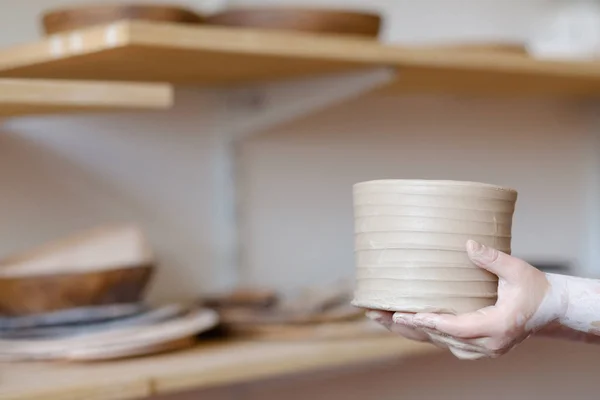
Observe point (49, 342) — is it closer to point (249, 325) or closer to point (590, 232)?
point (249, 325)

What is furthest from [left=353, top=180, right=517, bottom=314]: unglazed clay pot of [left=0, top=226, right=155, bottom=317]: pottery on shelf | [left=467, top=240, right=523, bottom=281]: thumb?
[left=0, top=226, right=155, bottom=317]: pottery on shelf

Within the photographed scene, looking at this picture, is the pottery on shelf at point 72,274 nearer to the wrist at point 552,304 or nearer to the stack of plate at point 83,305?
the stack of plate at point 83,305

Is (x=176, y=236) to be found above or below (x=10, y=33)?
below

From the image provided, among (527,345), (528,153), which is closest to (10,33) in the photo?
(528,153)

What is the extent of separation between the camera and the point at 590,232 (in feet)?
5.47

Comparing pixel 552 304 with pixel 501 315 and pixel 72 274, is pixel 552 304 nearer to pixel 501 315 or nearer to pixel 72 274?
pixel 501 315

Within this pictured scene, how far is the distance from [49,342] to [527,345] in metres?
0.95

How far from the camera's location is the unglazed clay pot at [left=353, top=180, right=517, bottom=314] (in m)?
0.70

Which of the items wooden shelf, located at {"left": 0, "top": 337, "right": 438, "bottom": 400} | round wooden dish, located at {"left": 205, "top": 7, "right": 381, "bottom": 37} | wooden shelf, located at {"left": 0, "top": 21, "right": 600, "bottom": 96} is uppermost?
round wooden dish, located at {"left": 205, "top": 7, "right": 381, "bottom": 37}

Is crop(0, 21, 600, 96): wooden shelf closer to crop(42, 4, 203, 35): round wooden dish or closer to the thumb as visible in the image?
crop(42, 4, 203, 35): round wooden dish

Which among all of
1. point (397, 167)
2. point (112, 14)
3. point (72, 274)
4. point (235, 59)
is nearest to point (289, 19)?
point (235, 59)

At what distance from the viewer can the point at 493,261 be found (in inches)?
27.4

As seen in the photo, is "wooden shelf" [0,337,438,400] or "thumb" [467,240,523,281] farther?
"wooden shelf" [0,337,438,400]

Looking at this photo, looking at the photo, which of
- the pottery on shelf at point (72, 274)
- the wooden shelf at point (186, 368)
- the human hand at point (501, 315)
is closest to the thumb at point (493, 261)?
the human hand at point (501, 315)
